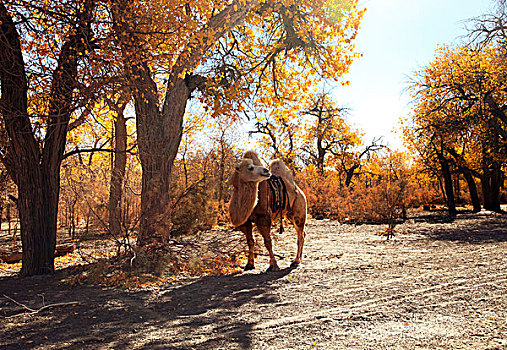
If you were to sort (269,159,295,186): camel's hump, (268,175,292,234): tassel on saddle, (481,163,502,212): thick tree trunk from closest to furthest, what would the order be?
(268,175,292,234): tassel on saddle
(269,159,295,186): camel's hump
(481,163,502,212): thick tree trunk

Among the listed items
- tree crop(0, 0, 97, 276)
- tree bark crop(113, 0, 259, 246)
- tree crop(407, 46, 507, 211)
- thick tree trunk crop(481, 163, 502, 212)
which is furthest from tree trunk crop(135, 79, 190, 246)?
thick tree trunk crop(481, 163, 502, 212)

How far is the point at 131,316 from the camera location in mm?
4480

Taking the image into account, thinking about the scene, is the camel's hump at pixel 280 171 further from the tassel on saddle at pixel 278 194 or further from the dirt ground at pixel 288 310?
the dirt ground at pixel 288 310

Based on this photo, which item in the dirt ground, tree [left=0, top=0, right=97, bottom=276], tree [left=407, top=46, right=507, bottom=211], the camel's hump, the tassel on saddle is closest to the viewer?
the dirt ground

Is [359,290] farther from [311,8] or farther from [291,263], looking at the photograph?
[311,8]

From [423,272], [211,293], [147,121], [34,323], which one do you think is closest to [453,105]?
[423,272]

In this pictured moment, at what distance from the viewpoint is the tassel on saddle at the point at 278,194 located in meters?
7.58

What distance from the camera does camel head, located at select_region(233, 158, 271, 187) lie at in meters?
6.82

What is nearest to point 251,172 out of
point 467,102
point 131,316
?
point 131,316

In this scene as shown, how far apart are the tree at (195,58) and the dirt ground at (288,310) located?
249cm

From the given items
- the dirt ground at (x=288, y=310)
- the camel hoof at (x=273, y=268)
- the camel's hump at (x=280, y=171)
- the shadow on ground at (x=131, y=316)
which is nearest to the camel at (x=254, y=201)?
the camel hoof at (x=273, y=268)

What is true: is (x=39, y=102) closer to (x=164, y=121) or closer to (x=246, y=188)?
(x=164, y=121)

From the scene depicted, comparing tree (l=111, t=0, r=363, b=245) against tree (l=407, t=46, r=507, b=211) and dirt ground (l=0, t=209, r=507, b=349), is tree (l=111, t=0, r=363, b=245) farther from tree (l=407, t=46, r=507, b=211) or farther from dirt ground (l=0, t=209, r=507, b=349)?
tree (l=407, t=46, r=507, b=211)

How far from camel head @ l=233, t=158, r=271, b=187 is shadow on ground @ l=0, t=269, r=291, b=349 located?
183cm
